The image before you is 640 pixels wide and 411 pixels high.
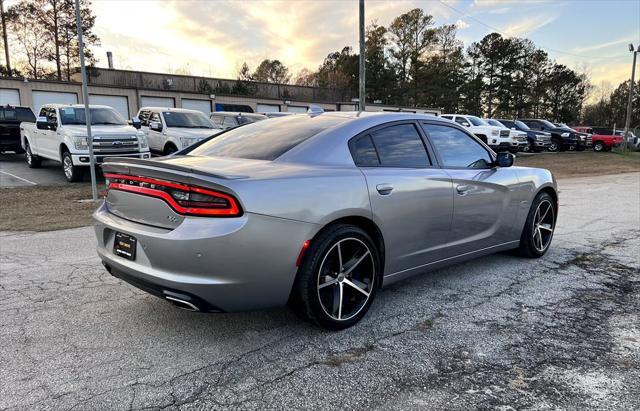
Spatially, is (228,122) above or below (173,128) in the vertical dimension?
above

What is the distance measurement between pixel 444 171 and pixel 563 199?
7499mm

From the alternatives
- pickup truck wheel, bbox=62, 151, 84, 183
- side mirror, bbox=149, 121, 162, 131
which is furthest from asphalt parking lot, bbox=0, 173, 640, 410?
side mirror, bbox=149, 121, 162, 131

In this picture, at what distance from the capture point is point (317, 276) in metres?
3.09

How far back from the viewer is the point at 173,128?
1323 centimetres

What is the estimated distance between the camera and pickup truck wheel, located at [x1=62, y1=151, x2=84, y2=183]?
36.9ft

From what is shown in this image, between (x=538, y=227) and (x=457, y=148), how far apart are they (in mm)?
1630

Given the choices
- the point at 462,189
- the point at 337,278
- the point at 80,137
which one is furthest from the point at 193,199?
the point at 80,137

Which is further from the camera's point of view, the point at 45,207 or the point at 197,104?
the point at 197,104

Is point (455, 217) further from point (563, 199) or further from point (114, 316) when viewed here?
point (563, 199)

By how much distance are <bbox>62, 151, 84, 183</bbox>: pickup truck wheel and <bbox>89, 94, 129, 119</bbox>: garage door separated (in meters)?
16.6

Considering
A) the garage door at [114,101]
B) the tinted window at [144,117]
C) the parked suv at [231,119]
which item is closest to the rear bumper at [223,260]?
the tinted window at [144,117]

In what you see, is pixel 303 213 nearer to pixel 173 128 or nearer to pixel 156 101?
pixel 173 128

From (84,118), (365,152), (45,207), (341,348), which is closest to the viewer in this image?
(341,348)

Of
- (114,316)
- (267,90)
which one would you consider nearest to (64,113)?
(114,316)
